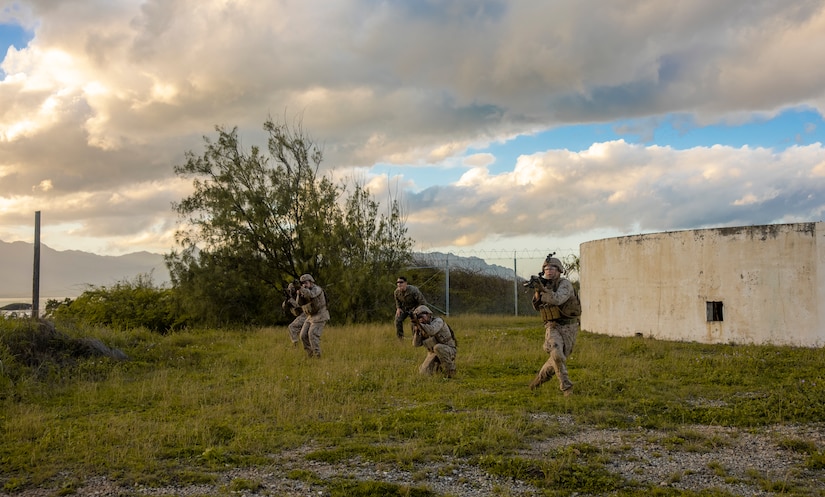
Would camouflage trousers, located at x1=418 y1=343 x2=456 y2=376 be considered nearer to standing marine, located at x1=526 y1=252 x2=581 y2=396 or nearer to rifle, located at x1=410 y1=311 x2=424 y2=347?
rifle, located at x1=410 y1=311 x2=424 y2=347

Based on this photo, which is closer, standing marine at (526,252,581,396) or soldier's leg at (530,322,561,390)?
standing marine at (526,252,581,396)

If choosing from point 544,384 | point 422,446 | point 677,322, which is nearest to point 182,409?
point 422,446

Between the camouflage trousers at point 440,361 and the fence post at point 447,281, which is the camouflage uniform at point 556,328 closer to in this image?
the camouflage trousers at point 440,361

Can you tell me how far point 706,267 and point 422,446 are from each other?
33.1ft

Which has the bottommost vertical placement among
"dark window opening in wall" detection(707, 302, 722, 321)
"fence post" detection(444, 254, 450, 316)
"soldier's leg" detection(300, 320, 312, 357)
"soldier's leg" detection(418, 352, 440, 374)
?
"soldier's leg" detection(418, 352, 440, 374)

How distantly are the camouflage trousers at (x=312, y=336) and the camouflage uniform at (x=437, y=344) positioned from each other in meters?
2.75

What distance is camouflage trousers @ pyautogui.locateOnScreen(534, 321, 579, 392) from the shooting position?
338 inches

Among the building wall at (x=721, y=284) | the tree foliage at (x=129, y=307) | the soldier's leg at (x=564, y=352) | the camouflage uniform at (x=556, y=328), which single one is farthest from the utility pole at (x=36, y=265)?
the building wall at (x=721, y=284)

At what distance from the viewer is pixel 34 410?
8.09 m

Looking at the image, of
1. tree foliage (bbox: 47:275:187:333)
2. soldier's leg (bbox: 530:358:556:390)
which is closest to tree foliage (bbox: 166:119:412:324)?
tree foliage (bbox: 47:275:187:333)

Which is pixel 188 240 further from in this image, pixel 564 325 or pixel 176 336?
pixel 564 325

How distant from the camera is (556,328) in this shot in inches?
347

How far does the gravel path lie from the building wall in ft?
23.9

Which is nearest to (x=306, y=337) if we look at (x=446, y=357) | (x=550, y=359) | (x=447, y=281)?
(x=446, y=357)
